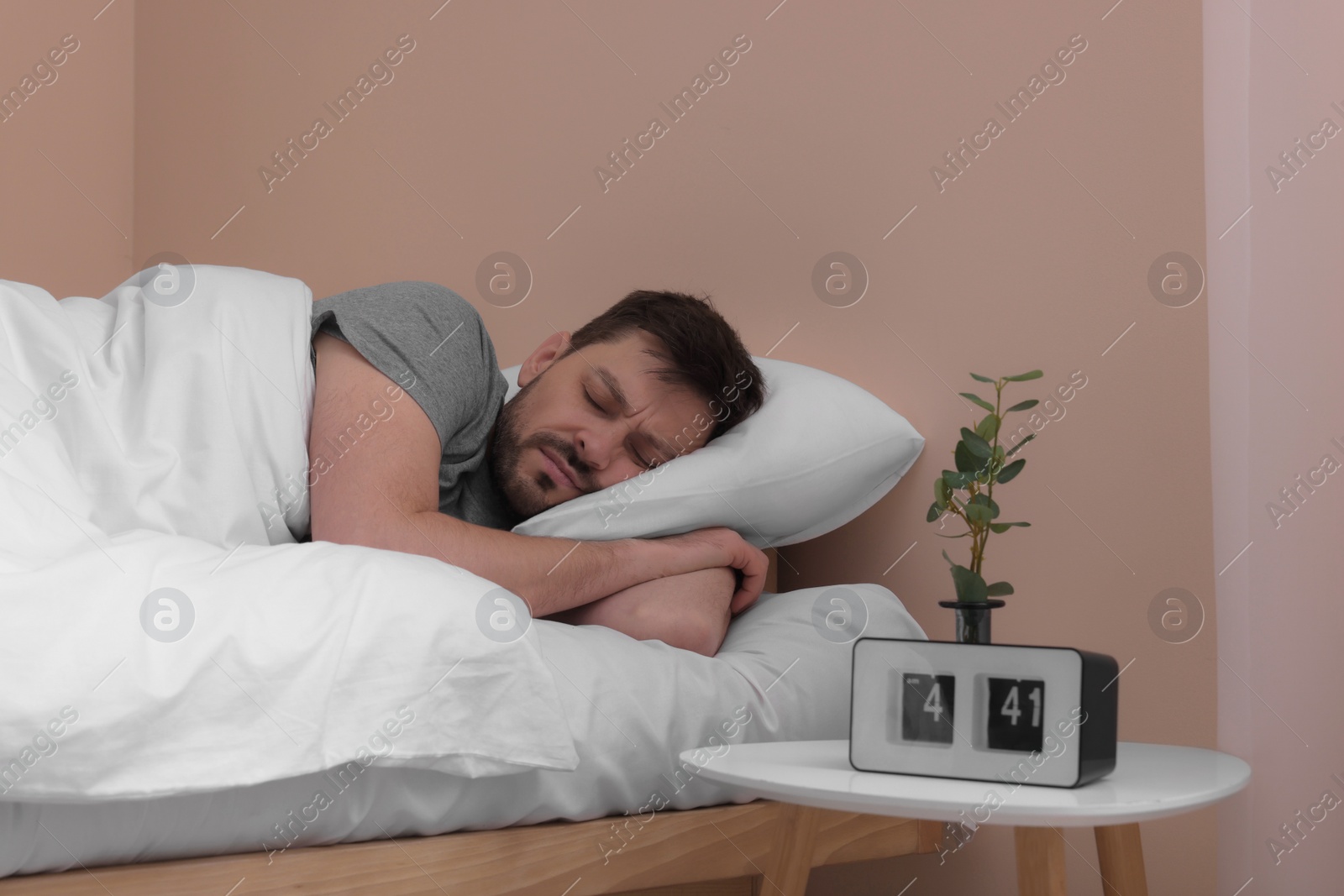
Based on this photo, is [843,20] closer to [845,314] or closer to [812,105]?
[812,105]

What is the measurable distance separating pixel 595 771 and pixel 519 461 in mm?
537

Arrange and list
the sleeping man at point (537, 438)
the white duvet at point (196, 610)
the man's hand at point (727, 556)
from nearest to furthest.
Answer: the white duvet at point (196, 610), the sleeping man at point (537, 438), the man's hand at point (727, 556)

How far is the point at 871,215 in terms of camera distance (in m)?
1.44

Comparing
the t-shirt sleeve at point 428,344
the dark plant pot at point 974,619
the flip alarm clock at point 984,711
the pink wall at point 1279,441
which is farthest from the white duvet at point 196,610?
the pink wall at point 1279,441

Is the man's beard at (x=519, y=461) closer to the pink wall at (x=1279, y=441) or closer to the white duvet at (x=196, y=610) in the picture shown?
the white duvet at (x=196, y=610)

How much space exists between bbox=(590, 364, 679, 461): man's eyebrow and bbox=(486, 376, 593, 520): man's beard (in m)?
0.08

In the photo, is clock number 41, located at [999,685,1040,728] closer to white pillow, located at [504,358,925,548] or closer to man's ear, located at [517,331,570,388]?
white pillow, located at [504,358,925,548]

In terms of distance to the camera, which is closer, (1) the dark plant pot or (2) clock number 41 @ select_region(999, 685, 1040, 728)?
(2) clock number 41 @ select_region(999, 685, 1040, 728)

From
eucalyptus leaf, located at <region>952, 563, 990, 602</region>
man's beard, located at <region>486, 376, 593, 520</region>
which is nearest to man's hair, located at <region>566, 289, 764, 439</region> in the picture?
man's beard, located at <region>486, 376, 593, 520</region>

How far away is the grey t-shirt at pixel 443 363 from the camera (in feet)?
3.74

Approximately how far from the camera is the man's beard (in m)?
1.30

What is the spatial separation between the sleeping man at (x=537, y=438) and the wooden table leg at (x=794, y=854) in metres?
0.29

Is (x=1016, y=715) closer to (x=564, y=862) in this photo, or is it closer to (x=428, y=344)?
(x=564, y=862)

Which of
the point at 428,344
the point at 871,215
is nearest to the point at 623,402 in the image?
the point at 428,344
